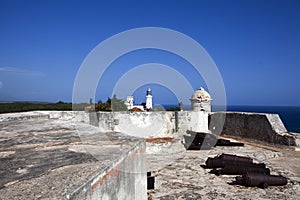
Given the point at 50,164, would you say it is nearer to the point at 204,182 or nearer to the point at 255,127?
the point at 204,182

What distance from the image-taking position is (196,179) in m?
5.88

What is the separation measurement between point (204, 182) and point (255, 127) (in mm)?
6315

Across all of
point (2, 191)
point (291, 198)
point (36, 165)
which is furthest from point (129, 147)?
point (291, 198)

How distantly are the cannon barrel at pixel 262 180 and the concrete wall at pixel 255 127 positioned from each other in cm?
476

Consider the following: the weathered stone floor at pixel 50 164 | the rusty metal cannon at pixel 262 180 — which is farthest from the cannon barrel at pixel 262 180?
the weathered stone floor at pixel 50 164

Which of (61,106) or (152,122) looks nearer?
(152,122)

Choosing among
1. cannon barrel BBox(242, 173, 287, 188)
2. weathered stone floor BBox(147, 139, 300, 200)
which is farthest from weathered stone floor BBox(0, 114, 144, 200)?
cannon barrel BBox(242, 173, 287, 188)

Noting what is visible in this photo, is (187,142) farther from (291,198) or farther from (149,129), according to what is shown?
(291,198)

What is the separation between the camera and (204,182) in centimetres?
568

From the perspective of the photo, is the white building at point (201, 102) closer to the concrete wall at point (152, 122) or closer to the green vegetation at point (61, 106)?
the concrete wall at point (152, 122)

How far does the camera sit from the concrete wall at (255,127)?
9.81m

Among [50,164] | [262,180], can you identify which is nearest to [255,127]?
[262,180]

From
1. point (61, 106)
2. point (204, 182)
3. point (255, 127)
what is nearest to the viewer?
point (204, 182)

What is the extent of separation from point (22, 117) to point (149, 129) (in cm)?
626
